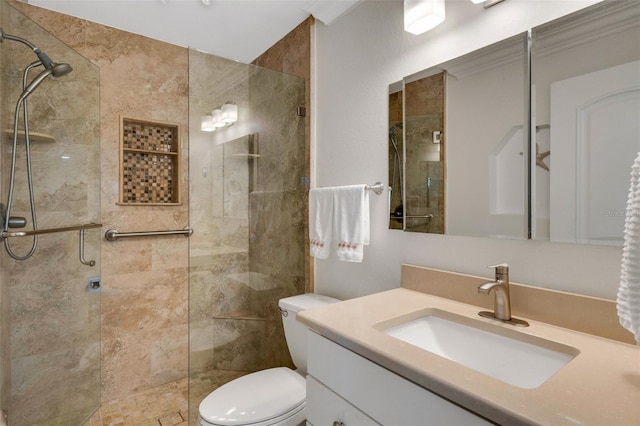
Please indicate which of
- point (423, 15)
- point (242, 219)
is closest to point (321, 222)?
point (242, 219)

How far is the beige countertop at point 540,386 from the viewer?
1.75 ft

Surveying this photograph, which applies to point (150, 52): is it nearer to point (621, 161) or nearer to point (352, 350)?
point (352, 350)

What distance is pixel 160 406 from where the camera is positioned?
200cm

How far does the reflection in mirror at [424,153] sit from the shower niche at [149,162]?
5.46 feet

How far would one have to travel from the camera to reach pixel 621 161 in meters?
0.85

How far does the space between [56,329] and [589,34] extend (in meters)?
2.46

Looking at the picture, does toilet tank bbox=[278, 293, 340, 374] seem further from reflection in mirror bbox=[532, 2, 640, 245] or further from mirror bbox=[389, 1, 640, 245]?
reflection in mirror bbox=[532, 2, 640, 245]

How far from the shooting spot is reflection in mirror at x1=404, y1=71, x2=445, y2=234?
1.29 meters

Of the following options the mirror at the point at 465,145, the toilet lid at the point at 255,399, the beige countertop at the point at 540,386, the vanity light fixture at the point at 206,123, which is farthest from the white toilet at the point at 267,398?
the vanity light fixture at the point at 206,123

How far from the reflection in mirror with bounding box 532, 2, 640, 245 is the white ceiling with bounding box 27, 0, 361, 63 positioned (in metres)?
1.07

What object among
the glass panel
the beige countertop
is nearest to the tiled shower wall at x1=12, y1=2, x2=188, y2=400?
the glass panel

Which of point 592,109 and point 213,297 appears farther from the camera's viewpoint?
point 213,297

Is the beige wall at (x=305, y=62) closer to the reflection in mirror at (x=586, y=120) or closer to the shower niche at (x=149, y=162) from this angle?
the shower niche at (x=149, y=162)

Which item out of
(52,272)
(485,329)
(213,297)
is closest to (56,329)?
(52,272)
